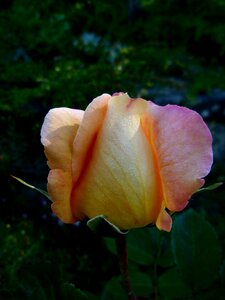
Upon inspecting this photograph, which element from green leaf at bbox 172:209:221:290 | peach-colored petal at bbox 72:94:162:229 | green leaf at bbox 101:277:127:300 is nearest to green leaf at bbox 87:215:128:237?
peach-colored petal at bbox 72:94:162:229

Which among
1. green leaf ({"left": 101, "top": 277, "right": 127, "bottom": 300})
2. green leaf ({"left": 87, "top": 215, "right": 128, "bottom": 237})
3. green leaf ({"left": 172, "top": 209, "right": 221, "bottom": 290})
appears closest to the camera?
green leaf ({"left": 87, "top": 215, "right": 128, "bottom": 237})

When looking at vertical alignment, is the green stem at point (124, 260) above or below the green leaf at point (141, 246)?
above

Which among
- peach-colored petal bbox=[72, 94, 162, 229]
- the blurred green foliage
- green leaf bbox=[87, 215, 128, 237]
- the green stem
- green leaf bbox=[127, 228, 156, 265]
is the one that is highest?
peach-colored petal bbox=[72, 94, 162, 229]

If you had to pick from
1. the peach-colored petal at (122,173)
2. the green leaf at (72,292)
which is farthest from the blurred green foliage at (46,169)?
the peach-colored petal at (122,173)

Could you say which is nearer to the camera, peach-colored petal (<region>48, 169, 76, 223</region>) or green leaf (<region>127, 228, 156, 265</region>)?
peach-colored petal (<region>48, 169, 76, 223</region>)

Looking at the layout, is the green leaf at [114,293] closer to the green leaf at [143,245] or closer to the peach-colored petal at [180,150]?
the green leaf at [143,245]

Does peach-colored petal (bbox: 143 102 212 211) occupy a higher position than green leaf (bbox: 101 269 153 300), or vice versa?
peach-colored petal (bbox: 143 102 212 211)

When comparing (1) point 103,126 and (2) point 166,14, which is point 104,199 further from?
(2) point 166,14

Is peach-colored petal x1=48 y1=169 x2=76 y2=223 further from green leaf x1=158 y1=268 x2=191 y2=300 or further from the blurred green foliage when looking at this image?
green leaf x1=158 y1=268 x2=191 y2=300

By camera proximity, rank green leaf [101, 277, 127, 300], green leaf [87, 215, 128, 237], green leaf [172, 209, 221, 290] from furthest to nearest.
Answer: green leaf [101, 277, 127, 300] → green leaf [172, 209, 221, 290] → green leaf [87, 215, 128, 237]
